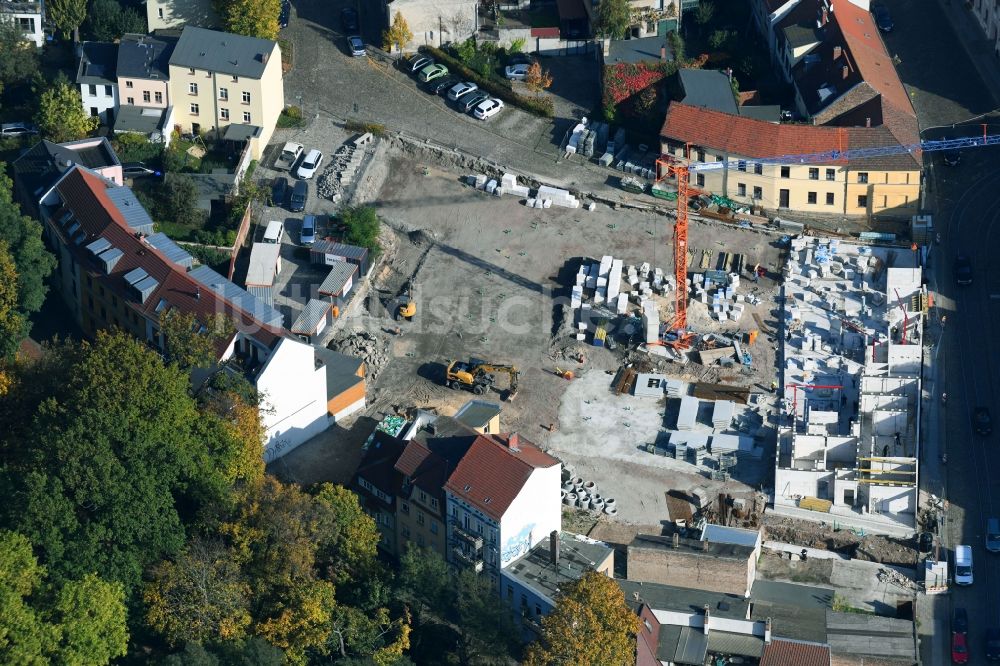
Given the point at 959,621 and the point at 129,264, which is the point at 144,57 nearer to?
the point at 129,264

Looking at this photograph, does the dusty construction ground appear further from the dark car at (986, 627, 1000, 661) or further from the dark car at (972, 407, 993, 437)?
the dark car at (986, 627, 1000, 661)

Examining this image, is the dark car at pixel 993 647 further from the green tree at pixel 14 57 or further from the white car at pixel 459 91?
the green tree at pixel 14 57

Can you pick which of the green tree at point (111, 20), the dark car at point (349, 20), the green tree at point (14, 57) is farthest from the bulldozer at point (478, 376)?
the green tree at point (14, 57)

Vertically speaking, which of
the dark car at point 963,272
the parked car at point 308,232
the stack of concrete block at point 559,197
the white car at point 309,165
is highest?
the white car at point 309,165

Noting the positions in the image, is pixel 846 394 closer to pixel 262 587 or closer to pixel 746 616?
pixel 746 616

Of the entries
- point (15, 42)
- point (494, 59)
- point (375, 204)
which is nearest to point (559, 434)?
point (375, 204)

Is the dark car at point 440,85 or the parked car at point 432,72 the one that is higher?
the parked car at point 432,72
